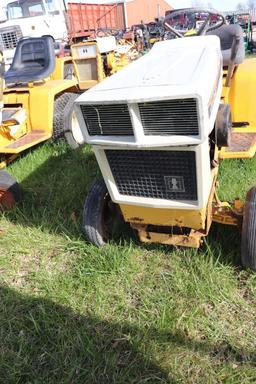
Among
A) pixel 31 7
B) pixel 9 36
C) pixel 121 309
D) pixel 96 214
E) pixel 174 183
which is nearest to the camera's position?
pixel 174 183

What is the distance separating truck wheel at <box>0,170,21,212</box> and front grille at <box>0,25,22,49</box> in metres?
8.37

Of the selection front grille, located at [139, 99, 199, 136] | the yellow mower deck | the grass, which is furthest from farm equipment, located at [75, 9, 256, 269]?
the yellow mower deck

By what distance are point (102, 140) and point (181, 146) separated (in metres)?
0.39

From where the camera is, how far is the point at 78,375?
1.88 meters

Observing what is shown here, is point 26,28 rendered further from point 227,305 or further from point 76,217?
point 227,305

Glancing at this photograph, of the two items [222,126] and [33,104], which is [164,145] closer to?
[222,126]

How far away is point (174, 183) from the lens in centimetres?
200

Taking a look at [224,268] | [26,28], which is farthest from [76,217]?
[26,28]

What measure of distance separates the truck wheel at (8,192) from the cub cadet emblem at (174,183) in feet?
5.56

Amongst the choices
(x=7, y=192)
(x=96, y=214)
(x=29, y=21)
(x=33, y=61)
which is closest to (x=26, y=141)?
(x=7, y=192)

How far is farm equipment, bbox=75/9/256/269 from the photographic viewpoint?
66.7 inches

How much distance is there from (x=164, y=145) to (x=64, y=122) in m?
2.86

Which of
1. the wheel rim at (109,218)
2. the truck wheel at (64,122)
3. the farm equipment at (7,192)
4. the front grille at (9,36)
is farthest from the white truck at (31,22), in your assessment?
the wheel rim at (109,218)

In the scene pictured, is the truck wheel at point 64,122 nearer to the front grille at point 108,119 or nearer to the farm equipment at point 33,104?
the farm equipment at point 33,104
